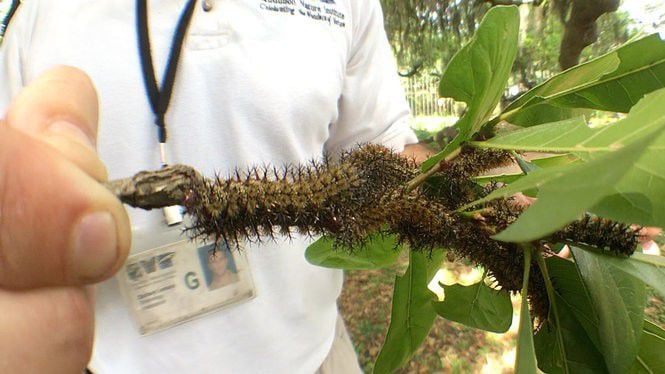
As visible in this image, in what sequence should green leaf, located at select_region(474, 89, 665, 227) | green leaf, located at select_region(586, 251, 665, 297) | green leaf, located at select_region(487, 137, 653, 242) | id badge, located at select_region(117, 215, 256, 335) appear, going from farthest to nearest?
id badge, located at select_region(117, 215, 256, 335) < green leaf, located at select_region(586, 251, 665, 297) < green leaf, located at select_region(474, 89, 665, 227) < green leaf, located at select_region(487, 137, 653, 242)

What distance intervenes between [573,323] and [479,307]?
0.74 feet

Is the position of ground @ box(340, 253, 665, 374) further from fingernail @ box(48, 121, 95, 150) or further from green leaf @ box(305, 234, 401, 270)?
fingernail @ box(48, 121, 95, 150)

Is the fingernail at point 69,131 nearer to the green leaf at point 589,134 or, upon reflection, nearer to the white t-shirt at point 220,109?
the white t-shirt at point 220,109

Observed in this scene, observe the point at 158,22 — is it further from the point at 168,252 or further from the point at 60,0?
the point at 168,252

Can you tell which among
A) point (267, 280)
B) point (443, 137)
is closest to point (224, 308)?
point (267, 280)

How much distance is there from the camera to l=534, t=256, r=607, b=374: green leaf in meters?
1.07

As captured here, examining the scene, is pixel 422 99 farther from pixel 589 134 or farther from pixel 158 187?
pixel 158 187

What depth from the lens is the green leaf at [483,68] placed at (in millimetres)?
984

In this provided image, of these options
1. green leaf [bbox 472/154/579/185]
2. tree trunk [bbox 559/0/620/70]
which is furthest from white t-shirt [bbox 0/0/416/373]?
tree trunk [bbox 559/0/620/70]

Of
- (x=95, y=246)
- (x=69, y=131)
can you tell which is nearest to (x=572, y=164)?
(x=95, y=246)

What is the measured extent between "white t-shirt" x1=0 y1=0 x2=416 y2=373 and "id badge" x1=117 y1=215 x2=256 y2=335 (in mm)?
96

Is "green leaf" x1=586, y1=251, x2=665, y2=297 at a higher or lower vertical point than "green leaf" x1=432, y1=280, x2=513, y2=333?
higher

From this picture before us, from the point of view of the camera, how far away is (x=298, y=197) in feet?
3.23

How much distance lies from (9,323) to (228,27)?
1.45 meters
